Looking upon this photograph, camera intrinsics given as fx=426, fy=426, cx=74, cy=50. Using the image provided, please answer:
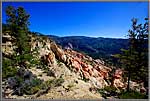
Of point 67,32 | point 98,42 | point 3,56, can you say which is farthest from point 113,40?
point 3,56

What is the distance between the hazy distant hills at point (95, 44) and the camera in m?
5.23

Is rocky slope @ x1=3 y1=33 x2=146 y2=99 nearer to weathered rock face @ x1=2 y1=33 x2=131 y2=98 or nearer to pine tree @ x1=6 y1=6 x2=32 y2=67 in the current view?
weathered rock face @ x1=2 y1=33 x2=131 y2=98

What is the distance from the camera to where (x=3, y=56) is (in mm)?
5168

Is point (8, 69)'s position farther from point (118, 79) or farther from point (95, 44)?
point (118, 79)

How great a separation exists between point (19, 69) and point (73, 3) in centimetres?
104

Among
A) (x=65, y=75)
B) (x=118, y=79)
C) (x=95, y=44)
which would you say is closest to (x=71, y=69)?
(x=65, y=75)

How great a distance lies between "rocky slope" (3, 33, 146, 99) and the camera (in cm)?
521

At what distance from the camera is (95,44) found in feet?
17.3

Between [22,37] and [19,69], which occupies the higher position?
[22,37]

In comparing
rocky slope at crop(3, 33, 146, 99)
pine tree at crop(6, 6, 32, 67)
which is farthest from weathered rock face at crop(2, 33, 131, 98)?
pine tree at crop(6, 6, 32, 67)

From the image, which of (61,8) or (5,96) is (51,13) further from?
(5,96)

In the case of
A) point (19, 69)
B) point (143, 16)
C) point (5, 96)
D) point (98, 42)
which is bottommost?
point (5, 96)

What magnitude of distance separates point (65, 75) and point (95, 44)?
538 mm

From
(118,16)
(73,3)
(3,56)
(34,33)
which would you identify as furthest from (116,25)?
(3,56)
